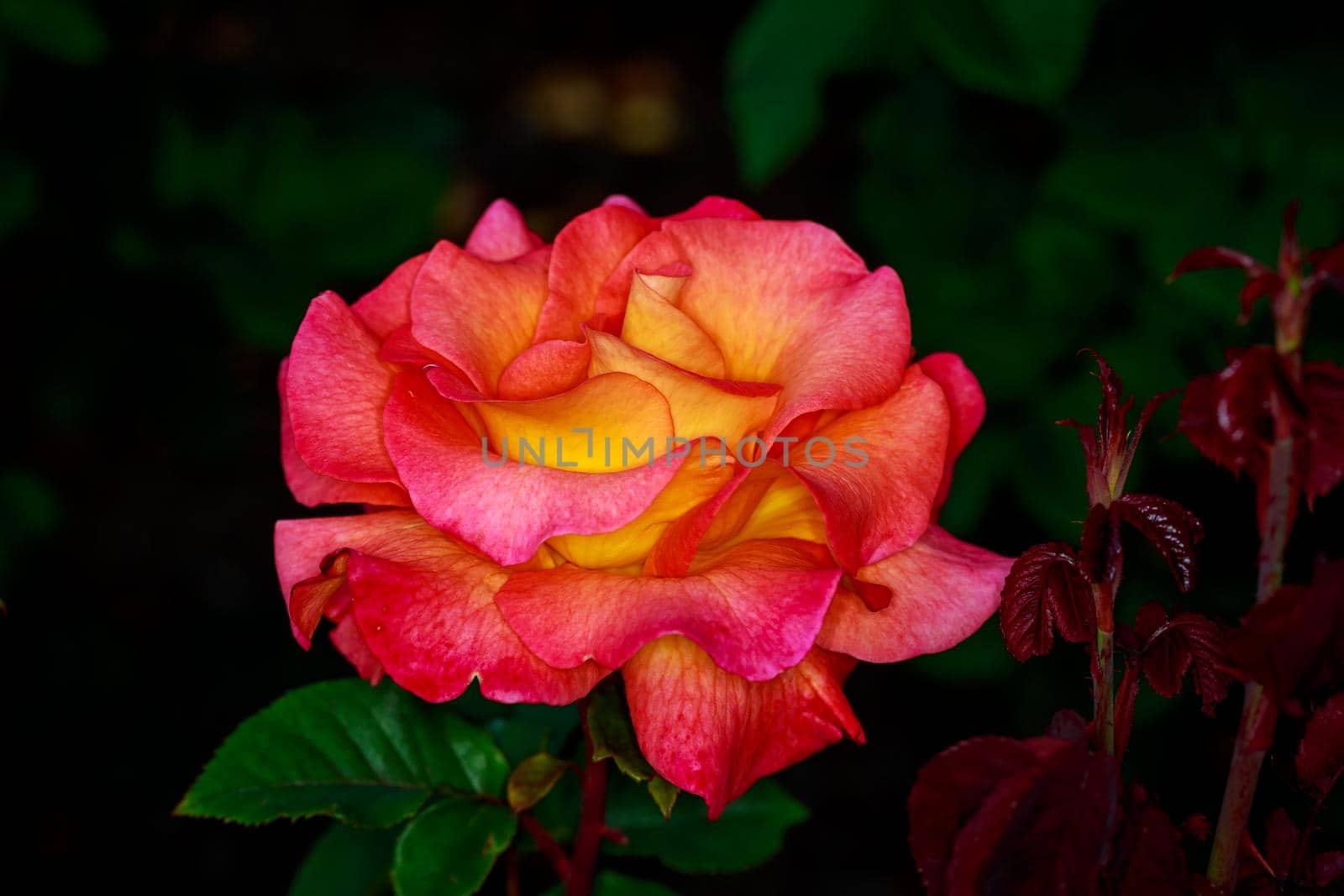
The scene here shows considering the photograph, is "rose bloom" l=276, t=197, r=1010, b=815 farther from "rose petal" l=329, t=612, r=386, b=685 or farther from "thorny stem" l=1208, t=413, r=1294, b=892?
"thorny stem" l=1208, t=413, r=1294, b=892

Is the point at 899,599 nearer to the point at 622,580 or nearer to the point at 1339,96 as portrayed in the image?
the point at 622,580

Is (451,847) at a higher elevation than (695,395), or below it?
below

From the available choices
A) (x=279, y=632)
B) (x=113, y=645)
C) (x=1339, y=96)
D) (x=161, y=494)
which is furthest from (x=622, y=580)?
(x=161, y=494)

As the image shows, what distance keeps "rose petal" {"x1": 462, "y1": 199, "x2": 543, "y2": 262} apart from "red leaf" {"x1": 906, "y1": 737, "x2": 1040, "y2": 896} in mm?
415

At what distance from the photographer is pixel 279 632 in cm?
171

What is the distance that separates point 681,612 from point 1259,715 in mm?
229

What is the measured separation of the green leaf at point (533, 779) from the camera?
689 mm

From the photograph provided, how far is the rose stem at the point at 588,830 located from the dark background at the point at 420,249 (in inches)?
22.6

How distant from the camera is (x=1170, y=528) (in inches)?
18.2

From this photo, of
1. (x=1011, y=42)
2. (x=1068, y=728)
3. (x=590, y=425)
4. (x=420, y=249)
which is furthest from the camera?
(x=420, y=249)

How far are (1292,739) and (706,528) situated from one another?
0.92 feet

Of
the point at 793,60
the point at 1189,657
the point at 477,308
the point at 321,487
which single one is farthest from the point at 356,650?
the point at 793,60

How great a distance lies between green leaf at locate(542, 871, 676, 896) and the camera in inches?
29.8

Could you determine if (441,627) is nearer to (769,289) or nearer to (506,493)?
(506,493)
